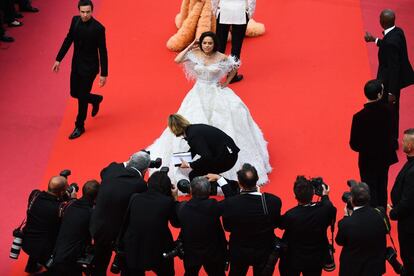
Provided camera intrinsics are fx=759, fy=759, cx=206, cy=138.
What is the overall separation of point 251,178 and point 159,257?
3.24ft

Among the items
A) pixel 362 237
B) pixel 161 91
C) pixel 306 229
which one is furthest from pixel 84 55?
pixel 362 237

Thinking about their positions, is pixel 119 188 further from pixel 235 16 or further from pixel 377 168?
pixel 235 16

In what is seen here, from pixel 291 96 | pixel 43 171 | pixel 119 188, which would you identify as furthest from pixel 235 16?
pixel 119 188

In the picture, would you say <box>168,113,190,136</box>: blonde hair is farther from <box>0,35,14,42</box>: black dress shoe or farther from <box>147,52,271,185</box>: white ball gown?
<box>0,35,14,42</box>: black dress shoe

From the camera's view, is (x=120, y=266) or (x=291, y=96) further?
(x=291, y=96)

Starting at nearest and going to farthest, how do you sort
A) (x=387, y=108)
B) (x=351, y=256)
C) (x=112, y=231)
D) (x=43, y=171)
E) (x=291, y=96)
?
1. (x=351, y=256)
2. (x=112, y=231)
3. (x=387, y=108)
4. (x=43, y=171)
5. (x=291, y=96)

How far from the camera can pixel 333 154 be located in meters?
8.30

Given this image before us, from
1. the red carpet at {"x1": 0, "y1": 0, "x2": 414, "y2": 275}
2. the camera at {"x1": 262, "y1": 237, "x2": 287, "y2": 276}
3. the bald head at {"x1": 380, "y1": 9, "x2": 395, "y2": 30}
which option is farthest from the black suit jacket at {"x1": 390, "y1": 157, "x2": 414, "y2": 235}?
the bald head at {"x1": 380, "y1": 9, "x2": 395, "y2": 30}

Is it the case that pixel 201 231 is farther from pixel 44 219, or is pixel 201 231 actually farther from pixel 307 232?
pixel 44 219

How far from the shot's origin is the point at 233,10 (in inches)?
372

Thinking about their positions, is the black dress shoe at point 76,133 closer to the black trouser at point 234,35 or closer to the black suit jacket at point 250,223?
the black trouser at point 234,35

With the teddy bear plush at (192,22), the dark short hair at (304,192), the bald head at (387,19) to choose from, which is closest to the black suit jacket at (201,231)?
the dark short hair at (304,192)

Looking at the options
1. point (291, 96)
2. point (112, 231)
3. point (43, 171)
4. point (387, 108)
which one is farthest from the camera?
point (291, 96)

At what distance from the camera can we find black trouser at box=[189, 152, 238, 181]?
675 cm
